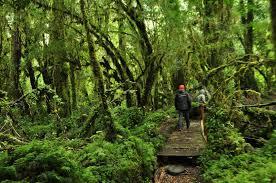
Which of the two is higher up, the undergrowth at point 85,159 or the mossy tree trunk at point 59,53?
the mossy tree trunk at point 59,53

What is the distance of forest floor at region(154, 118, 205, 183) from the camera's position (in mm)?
12297

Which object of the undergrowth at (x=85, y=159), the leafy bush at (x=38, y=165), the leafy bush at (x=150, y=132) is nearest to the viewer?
the leafy bush at (x=38, y=165)

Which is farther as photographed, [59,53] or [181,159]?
[59,53]

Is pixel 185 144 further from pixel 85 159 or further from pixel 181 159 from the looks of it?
pixel 85 159

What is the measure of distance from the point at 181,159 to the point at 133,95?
8869 mm

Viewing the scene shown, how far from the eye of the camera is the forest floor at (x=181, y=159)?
1230 cm

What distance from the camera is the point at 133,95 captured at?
2200 cm

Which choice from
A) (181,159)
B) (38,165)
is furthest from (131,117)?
(38,165)

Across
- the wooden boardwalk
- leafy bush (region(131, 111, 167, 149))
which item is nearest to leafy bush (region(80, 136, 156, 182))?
the wooden boardwalk

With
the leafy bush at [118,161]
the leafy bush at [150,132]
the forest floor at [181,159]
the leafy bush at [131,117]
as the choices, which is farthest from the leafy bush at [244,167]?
the leafy bush at [131,117]

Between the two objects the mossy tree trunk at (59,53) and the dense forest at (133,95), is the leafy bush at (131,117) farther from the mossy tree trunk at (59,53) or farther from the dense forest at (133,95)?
the mossy tree trunk at (59,53)

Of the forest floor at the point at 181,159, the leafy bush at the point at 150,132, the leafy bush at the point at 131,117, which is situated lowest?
the forest floor at the point at 181,159

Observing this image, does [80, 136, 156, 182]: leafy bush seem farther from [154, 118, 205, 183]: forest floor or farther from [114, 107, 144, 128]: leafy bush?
[114, 107, 144, 128]: leafy bush

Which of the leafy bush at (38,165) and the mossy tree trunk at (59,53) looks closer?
the leafy bush at (38,165)
